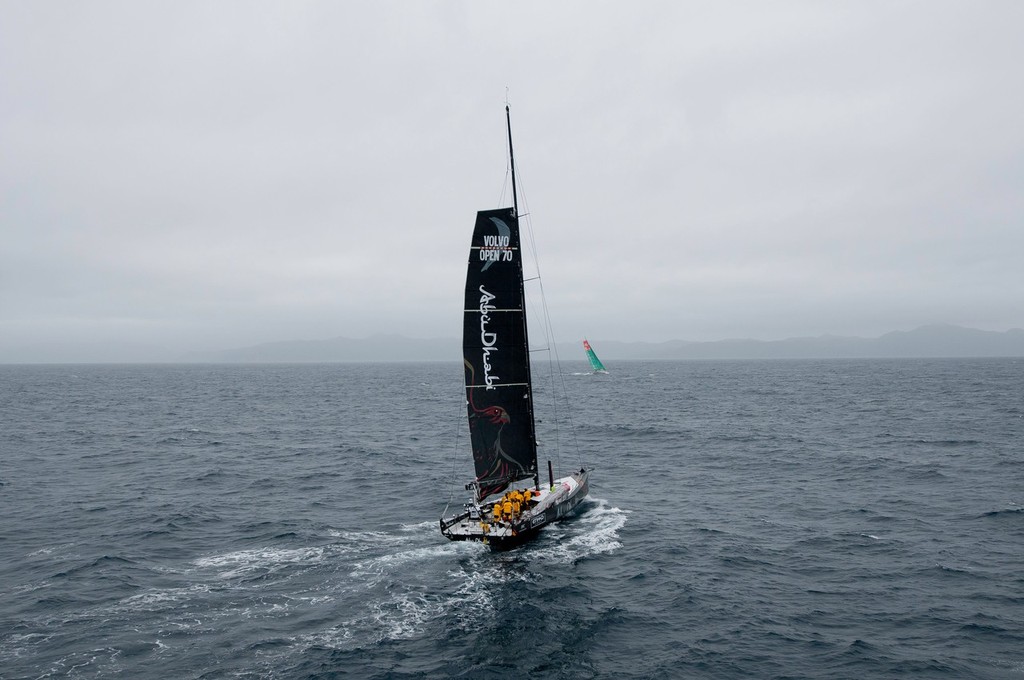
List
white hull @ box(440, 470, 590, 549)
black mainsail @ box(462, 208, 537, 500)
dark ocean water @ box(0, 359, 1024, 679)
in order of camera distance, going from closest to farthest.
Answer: dark ocean water @ box(0, 359, 1024, 679), white hull @ box(440, 470, 590, 549), black mainsail @ box(462, 208, 537, 500)

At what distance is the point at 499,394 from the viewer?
31469 millimetres

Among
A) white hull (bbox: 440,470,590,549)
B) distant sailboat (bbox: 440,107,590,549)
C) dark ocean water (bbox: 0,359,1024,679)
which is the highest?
distant sailboat (bbox: 440,107,590,549)

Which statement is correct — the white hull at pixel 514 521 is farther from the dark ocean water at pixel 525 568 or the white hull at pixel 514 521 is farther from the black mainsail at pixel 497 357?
the black mainsail at pixel 497 357

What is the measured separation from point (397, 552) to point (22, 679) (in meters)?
13.8

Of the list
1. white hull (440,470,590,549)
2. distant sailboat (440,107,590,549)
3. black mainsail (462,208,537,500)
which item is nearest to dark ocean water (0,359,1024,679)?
white hull (440,470,590,549)

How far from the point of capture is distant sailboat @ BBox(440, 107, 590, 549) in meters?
29.2

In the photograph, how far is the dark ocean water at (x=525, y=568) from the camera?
1953 cm

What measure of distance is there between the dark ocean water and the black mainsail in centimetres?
418

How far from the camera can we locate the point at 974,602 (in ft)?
74.2

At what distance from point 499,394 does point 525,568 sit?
840 cm

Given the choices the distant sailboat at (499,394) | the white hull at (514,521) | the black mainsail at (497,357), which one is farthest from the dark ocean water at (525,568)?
the black mainsail at (497,357)

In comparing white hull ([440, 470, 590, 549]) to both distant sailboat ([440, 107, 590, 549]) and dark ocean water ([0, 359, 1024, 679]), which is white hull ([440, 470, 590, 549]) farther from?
dark ocean water ([0, 359, 1024, 679])

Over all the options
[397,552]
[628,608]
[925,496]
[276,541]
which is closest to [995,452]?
[925,496]

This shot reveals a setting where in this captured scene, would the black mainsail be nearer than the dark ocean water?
No
